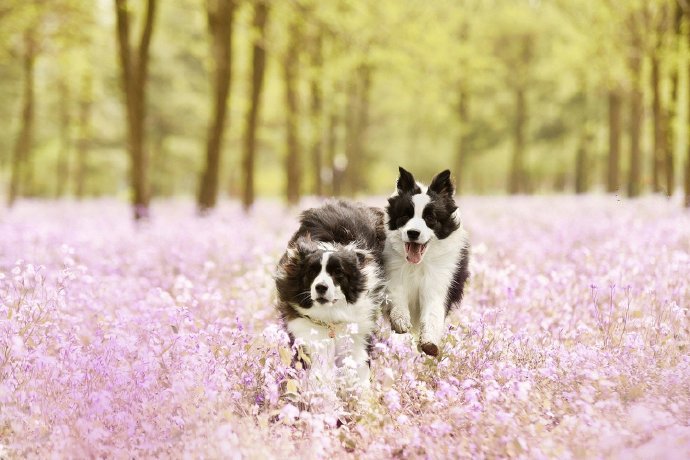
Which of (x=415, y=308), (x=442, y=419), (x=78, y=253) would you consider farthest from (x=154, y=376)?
(x=78, y=253)

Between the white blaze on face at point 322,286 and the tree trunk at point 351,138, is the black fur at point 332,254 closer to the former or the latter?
the white blaze on face at point 322,286

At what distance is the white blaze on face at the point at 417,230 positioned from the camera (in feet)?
18.0

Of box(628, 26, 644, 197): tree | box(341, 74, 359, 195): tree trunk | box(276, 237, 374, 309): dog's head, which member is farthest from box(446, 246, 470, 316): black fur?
box(341, 74, 359, 195): tree trunk

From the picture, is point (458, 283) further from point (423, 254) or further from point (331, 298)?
point (331, 298)

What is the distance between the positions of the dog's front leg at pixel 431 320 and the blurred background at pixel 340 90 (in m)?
9.72

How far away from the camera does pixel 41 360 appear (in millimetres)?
4449

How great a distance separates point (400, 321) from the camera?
558 cm

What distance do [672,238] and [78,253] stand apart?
8266mm

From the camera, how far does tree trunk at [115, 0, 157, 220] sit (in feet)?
48.8

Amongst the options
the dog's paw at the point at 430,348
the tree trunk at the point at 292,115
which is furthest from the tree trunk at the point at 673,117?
the dog's paw at the point at 430,348

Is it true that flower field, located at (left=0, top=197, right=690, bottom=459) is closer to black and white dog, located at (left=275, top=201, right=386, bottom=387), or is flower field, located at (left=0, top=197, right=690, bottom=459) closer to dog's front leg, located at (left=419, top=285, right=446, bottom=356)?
dog's front leg, located at (left=419, top=285, right=446, bottom=356)

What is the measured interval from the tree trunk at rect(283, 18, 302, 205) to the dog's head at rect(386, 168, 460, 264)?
15.9 meters

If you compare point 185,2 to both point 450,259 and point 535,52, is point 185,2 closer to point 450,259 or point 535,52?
point 450,259

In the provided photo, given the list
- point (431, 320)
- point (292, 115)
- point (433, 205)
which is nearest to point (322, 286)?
point (431, 320)
